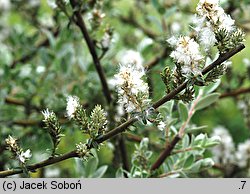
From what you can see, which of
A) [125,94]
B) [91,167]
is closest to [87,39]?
[91,167]

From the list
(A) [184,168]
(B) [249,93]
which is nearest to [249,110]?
(B) [249,93]

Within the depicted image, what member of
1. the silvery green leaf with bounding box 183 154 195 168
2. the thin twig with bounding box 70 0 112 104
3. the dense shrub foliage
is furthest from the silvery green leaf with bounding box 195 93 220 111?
the thin twig with bounding box 70 0 112 104

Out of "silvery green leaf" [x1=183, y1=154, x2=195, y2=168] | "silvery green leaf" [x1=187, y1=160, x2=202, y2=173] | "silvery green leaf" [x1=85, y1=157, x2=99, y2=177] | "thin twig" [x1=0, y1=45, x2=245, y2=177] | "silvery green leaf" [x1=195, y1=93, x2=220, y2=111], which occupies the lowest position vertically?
"thin twig" [x1=0, y1=45, x2=245, y2=177]

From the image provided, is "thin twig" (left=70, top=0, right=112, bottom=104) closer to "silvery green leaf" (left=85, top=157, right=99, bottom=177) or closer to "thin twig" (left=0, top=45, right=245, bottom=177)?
"silvery green leaf" (left=85, top=157, right=99, bottom=177)

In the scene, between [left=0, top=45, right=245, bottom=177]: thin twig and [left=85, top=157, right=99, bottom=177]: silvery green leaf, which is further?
[left=85, top=157, right=99, bottom=177]: silvery green leaf

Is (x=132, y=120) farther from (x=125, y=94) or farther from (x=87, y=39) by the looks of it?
(x=87, y=39)

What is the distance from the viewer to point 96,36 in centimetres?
139

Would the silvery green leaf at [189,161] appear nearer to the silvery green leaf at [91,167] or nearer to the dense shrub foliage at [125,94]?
the dense shrub foliage at [125,94]

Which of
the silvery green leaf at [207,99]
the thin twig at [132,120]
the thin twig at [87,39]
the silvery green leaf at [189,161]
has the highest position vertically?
the thin twig at [87,39]

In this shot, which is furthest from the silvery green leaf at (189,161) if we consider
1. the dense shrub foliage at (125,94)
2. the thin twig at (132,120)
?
the thin twig at (132,120)

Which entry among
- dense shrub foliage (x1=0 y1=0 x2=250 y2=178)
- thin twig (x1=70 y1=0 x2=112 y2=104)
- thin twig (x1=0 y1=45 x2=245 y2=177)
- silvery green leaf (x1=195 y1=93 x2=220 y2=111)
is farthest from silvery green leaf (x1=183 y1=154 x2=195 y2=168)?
thin twig (x1=0 y1=45 x2=245 y2=177)

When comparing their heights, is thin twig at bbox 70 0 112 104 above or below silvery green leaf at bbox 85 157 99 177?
above

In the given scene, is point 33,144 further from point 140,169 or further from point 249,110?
point 249,110
